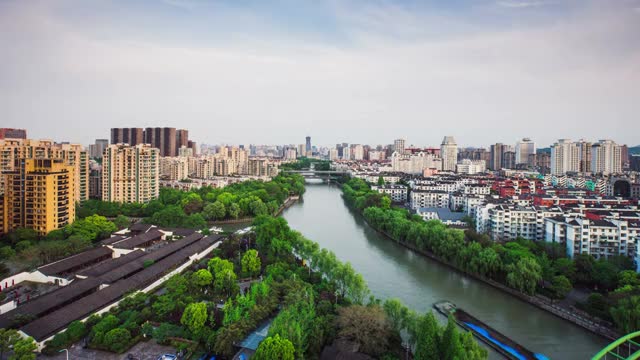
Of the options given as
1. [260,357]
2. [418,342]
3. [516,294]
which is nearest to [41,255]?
[260,357]

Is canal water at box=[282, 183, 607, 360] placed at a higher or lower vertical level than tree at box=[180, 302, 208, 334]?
lower

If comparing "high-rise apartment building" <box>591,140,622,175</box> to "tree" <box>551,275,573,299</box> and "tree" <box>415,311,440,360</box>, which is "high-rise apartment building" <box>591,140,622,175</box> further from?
"tree" <box>415,311,440,360</box>

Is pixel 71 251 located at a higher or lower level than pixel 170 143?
lower

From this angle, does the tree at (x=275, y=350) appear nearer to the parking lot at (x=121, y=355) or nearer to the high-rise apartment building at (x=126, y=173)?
the parking lot at (x=121, y=355)

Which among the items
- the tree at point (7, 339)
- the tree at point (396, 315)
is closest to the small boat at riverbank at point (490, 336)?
the tree at point (396, 315)

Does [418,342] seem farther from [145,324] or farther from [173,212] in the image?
[173,212]

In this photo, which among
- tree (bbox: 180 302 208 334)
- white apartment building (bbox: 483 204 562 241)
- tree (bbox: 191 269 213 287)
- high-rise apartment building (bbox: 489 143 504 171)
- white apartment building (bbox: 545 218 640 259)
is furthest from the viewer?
high-rise apartment building (bbox: 489 143 504 171)

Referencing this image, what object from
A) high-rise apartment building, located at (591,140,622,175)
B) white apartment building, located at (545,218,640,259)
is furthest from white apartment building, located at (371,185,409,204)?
high-rise apartment building, located at (591,140,622,175)

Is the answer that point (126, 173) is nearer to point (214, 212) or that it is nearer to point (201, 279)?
point (214, 212)
